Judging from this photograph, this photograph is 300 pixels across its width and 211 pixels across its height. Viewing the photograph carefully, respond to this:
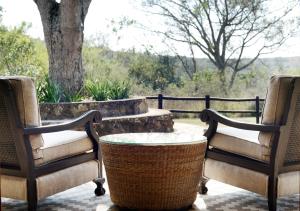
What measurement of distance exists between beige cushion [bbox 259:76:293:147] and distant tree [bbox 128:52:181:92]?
1066 centimetres

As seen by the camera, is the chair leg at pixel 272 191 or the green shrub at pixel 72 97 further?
the green shrub at pixel 72 97

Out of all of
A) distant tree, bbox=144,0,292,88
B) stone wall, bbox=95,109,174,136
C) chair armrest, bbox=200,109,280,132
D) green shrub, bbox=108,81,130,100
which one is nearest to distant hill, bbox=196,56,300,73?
distant tree, bbox=144,0,292,88

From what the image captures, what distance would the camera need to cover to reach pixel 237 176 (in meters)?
3.03

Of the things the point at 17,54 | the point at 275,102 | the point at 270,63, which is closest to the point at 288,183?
the point at 275,102

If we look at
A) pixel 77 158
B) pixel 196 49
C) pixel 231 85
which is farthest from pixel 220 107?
pixel 77 158

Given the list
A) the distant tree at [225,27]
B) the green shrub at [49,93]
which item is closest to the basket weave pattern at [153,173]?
the green shrub at [49,93]

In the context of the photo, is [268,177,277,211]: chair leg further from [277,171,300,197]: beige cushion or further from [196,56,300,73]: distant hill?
[196,56,300,73]: distant hill

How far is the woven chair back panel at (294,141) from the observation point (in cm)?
283

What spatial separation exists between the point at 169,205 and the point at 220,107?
811 cm

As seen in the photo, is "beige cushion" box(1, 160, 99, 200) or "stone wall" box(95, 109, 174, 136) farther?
"stone wall" box(95, 109, 174, 136)

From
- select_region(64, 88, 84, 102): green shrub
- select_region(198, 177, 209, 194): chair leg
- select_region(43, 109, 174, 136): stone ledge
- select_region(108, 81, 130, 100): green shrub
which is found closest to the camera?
select_region(198, 177, 209, 194): chair leg

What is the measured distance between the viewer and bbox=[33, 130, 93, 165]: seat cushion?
2811 millimetres

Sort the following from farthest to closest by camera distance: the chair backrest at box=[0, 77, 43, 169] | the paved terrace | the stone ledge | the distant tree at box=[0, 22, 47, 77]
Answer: the distant tree at box=[0, 22, 47, 77] → the stone ledge → the paved terrace → the chair backrest at box=[0, 77, 43, 169]

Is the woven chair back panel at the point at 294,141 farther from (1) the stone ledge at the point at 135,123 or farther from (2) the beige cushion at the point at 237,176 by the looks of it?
(1) the stone ledge at the point at 135,123
